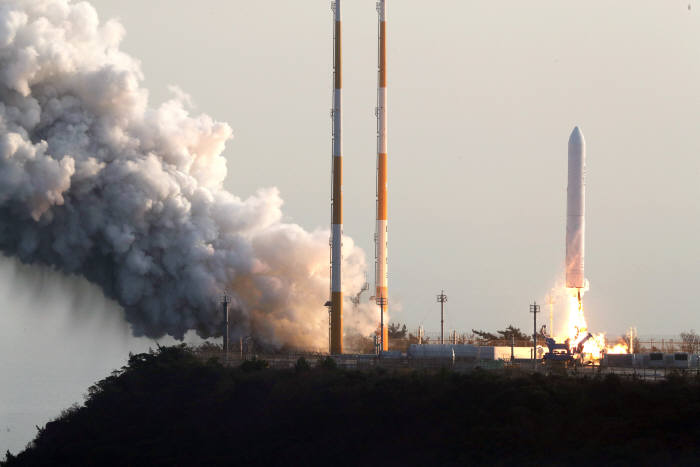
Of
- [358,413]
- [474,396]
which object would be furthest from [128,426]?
[474,396]

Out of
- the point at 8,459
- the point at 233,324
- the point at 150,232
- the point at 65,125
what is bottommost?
the point at 8,459

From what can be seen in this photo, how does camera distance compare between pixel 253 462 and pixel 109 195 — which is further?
pixel 109 195

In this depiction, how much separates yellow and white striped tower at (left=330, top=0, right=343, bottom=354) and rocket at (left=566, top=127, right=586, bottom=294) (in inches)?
628

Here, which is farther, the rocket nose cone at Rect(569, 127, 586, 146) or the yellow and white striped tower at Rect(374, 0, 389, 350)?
the yellow and white striped tower at Rect(374, 0, 389, 350)

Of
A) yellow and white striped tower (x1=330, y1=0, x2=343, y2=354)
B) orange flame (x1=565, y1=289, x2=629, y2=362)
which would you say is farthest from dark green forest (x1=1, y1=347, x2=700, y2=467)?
orange flame (x1=565, y1=289, x2=629, y2=362)

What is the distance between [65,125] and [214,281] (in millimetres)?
15417

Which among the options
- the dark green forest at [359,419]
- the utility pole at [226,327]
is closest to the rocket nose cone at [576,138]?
the dark green forest at [359,419]

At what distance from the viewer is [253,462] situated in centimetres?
7412

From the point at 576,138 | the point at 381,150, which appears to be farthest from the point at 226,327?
the point at 576,138

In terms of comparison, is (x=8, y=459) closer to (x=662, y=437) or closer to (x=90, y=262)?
(x=90, y=262)

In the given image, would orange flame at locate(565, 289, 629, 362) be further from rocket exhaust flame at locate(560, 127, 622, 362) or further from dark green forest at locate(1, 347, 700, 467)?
dark green forest at locate(1, 347, 700, 467)

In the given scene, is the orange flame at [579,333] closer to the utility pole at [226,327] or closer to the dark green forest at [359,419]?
the dark green forest at [359,419]

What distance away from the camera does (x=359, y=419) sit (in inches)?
2940

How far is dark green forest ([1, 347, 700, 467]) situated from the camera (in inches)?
2549
